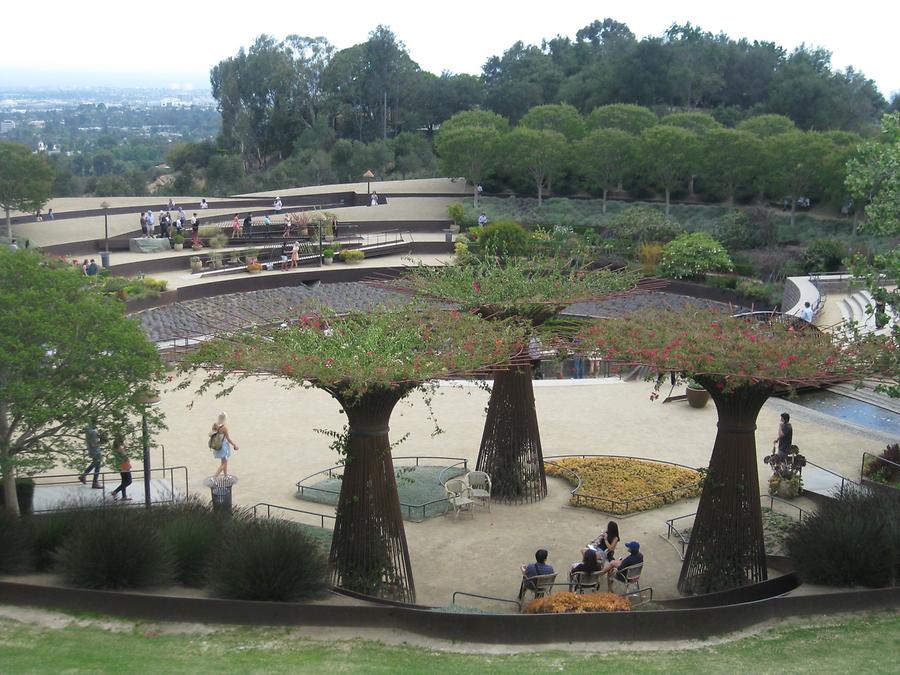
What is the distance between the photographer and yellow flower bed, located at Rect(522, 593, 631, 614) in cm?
1135

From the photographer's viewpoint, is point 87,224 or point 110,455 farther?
point 87,224

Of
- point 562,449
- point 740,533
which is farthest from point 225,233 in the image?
point 740,533

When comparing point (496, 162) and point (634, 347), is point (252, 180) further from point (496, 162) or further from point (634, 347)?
point (634, 347)

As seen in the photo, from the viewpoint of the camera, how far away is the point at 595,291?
16.4m

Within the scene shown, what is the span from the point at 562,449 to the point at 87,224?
27.7 metres

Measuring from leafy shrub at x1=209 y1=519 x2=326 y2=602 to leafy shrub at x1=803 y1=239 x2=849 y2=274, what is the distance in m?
28.6

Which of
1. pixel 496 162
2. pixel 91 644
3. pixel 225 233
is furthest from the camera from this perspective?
pixel 496 162

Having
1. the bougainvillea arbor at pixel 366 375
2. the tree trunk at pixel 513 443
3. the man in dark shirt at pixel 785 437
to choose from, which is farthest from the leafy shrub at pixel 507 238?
the bougainvillea arbor at pixel 366 375

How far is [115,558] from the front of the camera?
457 inches

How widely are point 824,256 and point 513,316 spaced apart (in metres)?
24.2

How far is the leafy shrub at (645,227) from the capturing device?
40.5 m

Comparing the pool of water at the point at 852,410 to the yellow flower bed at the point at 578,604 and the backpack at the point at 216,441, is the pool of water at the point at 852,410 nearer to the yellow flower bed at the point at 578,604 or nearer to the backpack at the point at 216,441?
the yellow flower bed at the point at 578,604

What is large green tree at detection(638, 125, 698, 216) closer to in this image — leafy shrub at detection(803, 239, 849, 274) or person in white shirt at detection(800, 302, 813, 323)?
leafy shrub at detection(803, 239, 849, 274)

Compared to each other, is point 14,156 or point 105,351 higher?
point 14,156
